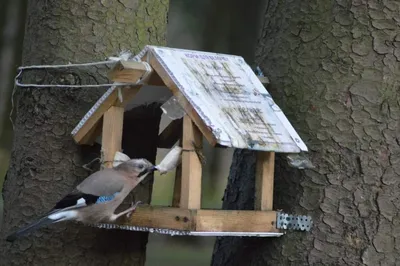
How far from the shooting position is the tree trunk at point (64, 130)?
2.77 m

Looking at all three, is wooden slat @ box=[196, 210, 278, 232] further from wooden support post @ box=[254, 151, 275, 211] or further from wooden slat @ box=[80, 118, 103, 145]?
wooden slat @ box=[80, 118, 103, 145]

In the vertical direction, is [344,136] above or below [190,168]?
above

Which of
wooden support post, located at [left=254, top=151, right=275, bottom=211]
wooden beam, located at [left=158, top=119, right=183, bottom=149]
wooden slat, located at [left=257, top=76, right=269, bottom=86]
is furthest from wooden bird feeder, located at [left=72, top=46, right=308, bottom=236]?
wooden beam, located at [left=158, top=119, right=183, bottom=149]

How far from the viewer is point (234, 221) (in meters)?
2.37

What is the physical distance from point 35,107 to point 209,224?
83 centimetres

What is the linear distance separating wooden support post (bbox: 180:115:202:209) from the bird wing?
0.72 feet

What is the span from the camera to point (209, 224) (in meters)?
2.29

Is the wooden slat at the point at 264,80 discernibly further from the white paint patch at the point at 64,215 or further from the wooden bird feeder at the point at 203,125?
the white paint patch at the point at 64,215

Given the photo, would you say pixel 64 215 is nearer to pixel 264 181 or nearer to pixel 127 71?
pixel 127 71

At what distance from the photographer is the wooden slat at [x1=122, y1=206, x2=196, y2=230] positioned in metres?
2.27

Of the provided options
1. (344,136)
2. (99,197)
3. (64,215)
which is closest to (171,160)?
(99,197)

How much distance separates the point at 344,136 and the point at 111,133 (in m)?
0.72

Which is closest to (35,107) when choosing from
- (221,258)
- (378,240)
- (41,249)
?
(41,249)

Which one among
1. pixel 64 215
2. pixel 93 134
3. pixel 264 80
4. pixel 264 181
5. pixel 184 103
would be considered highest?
pixel 264 80
